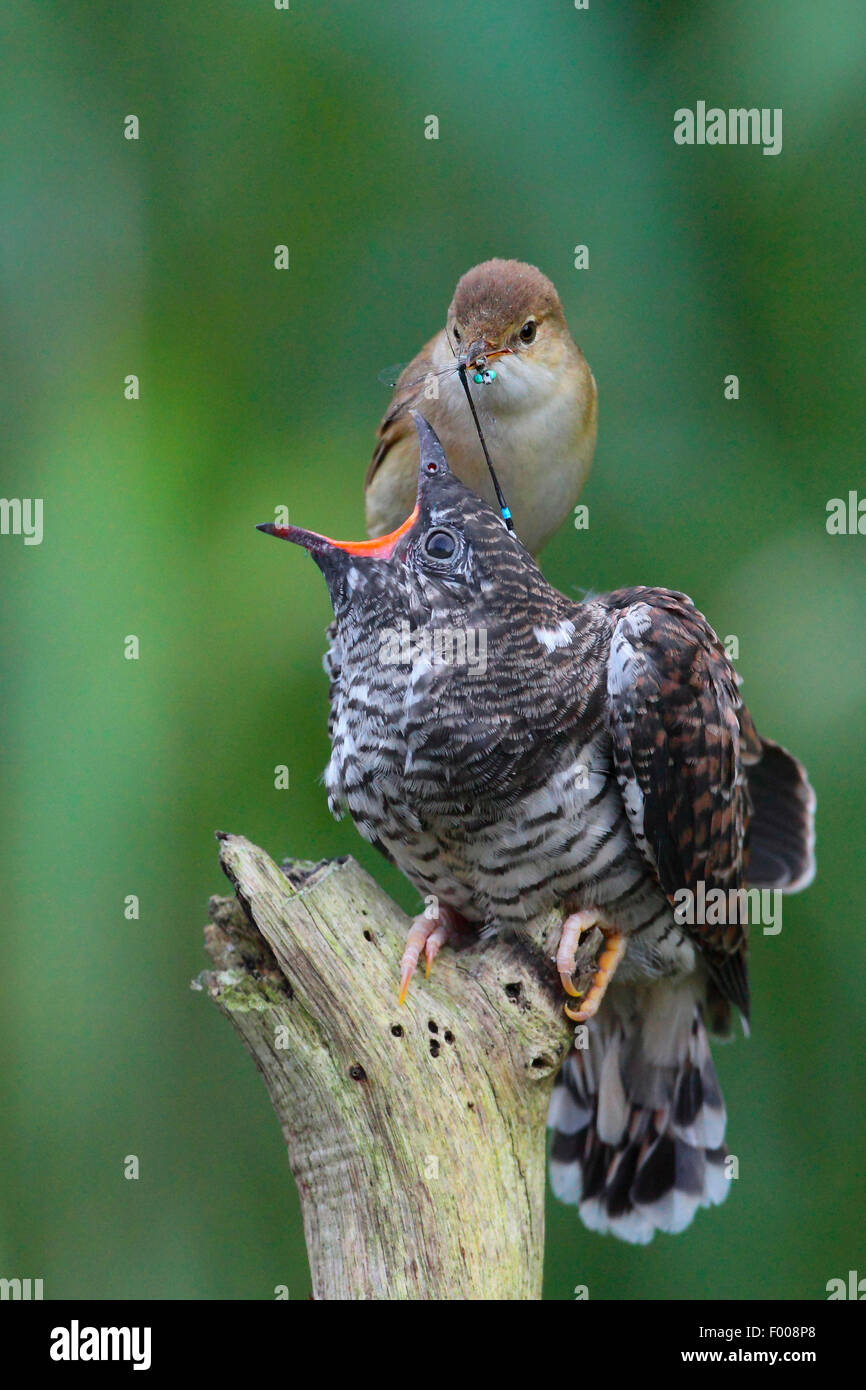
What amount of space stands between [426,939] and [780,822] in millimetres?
1017

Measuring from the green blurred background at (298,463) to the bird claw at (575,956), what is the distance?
91 centimetres

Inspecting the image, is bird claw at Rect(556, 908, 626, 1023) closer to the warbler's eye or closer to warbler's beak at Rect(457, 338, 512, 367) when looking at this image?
the warbler's eye

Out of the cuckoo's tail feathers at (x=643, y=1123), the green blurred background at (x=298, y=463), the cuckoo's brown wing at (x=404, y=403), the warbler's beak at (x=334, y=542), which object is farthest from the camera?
the green blurred background at (x=298, y=463)

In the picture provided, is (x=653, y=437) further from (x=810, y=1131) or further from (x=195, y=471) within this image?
(x=810, y=1131)

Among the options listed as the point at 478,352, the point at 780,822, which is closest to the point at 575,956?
the point at 780,822

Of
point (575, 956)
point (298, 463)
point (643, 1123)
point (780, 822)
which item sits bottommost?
point (643, 1123)

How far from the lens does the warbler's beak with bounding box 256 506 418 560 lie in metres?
2.14

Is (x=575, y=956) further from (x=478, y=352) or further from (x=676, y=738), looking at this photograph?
(x=478, y=352)

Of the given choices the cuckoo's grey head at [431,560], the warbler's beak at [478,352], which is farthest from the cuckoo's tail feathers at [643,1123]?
the warbler's beak at [478,352]

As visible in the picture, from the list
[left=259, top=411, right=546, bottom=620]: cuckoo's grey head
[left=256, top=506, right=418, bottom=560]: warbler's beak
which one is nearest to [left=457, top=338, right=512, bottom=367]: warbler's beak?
[left=259, top=411, right=546, bottom=620]: cuckoo's grey head

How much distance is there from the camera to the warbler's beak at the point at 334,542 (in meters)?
2.14

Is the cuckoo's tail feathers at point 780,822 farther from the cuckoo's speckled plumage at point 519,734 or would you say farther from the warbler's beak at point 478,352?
the warbler's beak at point 478,352

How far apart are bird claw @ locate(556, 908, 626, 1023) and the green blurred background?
915 mm

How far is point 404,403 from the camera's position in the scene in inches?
99.5
